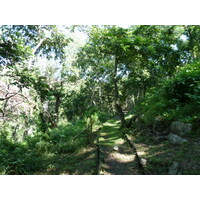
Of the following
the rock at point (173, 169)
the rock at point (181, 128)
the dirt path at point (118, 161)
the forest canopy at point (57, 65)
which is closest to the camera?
the rock at point (173, 169)

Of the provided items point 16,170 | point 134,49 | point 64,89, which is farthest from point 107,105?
point 16,170

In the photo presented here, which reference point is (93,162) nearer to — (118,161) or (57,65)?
(118,161)

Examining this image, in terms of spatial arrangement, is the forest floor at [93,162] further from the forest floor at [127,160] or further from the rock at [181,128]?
the rock at [181,128]

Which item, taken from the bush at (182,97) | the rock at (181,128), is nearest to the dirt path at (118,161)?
the rock at (181,128)

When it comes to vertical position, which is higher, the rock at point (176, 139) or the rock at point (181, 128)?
the rock at point (181, 128)

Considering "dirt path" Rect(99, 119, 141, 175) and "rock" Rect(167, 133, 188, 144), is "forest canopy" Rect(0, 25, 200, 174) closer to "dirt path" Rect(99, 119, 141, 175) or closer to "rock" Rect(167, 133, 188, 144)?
"rock" Rect(167, 133, 188, 144)

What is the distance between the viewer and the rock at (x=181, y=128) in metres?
3.92

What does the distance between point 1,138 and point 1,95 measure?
9.72ft

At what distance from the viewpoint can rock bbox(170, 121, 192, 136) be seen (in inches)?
154

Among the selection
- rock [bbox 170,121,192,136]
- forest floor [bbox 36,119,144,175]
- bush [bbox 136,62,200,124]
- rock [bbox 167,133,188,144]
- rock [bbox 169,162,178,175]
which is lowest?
forest floor [bbox 36,119,144,175]

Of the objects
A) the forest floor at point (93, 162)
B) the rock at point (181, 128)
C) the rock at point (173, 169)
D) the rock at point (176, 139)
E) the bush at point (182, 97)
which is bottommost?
the forest floor at point (93, 162)

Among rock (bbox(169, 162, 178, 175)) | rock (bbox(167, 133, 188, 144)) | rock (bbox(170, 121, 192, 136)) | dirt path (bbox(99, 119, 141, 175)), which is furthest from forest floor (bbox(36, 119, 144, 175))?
rock (bbox(170, 121, 192, 136))

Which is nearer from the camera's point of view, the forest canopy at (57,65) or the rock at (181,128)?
the forest canopy at (57,65)

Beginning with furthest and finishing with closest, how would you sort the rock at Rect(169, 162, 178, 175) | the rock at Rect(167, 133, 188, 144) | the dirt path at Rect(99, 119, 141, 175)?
1. the rock at Rect(167, 133, 188, 144)
2. the dirt path at Rect(99, 119, 141, 175)
3. the rock at Rect(169, 162, 178, 175)
